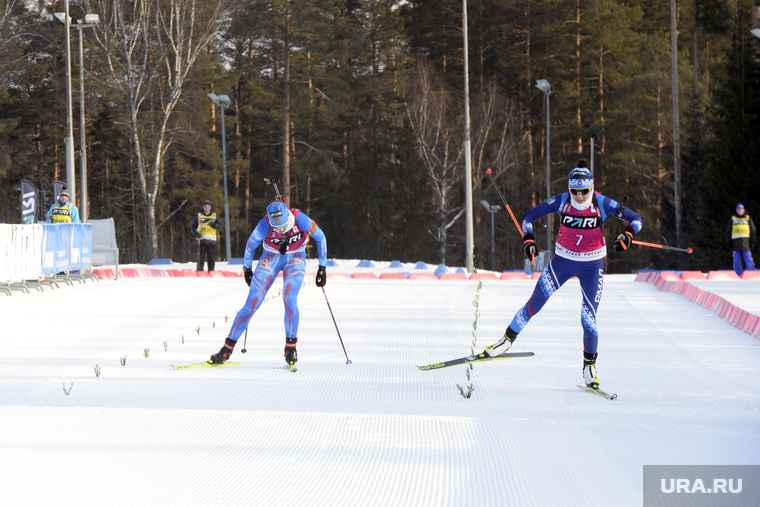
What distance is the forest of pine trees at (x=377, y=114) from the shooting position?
148 ft

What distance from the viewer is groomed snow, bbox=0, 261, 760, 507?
492cm

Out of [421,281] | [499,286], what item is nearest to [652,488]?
[499,286]

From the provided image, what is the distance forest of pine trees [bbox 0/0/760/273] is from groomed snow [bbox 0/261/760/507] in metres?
32.2

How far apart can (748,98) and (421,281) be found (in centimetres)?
1715

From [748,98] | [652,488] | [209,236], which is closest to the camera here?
[652,488]

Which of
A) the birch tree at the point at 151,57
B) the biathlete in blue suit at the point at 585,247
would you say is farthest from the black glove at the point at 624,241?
the birch tree at the point at 151,57

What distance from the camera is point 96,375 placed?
328 inches

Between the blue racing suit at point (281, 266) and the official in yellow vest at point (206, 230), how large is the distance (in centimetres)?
1235

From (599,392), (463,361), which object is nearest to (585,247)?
(599,392)

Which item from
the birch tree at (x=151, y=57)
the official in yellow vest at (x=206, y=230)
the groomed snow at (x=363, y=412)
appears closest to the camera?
the groomed snow at (x=363, y=412)

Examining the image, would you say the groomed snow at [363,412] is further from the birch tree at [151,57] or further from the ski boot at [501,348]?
the birch tree at [151,57]

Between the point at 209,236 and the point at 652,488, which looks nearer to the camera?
the point at 652,488

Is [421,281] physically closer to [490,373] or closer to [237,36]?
[490,373]

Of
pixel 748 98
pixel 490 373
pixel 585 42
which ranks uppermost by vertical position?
pixel 585 42
